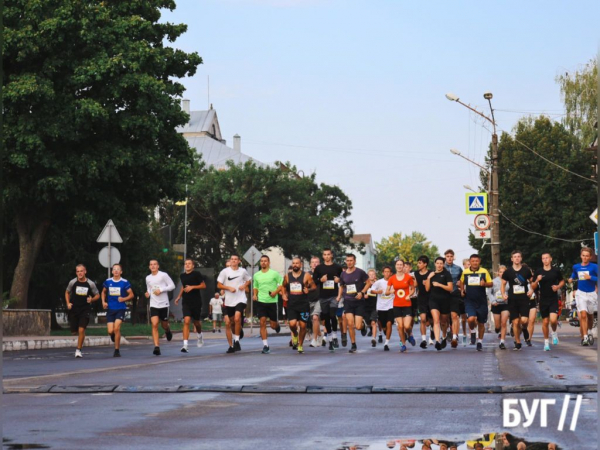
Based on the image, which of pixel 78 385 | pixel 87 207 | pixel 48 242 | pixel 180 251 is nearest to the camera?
pixel 78 385

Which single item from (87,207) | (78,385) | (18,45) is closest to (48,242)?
(87,207)

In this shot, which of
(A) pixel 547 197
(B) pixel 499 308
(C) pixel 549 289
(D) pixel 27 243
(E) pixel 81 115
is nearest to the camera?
(C) pixel 549 289

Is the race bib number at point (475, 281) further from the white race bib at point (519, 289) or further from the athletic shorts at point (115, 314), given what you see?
the athletic shorts at point (115, 314)

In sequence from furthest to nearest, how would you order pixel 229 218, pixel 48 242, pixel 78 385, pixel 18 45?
pixel 229 218 < pixel 48 242 < pixel 18 45 < pixel 78 385

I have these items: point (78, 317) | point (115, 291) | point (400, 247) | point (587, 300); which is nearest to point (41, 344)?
point (78, 317)

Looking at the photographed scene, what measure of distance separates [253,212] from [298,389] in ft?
210

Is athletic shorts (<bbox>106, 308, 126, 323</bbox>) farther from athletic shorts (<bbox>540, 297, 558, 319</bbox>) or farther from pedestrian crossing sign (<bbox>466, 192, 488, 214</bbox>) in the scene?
pedestrian crossing sign (<bbox>466, 192, 488, 214</bbox>)

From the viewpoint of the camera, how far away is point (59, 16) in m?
31.4

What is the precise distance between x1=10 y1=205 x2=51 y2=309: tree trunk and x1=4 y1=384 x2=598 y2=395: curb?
22532mm

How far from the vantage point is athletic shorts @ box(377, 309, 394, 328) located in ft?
79.0

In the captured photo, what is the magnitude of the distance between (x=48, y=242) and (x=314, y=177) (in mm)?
41037

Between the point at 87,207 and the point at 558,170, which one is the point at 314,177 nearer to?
the point at 558,170

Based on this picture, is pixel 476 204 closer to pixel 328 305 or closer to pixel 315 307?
pixel 328 305

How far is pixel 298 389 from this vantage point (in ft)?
37.3
